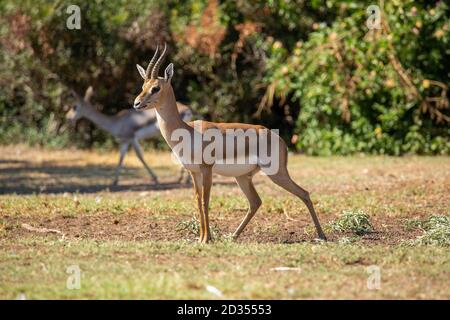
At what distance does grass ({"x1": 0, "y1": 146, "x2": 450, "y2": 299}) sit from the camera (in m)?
6.02

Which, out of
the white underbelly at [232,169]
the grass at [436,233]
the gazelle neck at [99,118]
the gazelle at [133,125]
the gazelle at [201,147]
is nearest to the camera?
the grass at [436,233]

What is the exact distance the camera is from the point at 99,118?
608 inches

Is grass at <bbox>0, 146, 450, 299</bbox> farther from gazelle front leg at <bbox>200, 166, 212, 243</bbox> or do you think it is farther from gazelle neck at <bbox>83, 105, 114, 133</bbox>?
gazelle neck at <bbox>83, 105, 114, 133</bbox>

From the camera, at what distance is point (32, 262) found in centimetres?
687

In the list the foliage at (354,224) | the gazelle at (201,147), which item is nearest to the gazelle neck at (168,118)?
the gazelle at (201,147)

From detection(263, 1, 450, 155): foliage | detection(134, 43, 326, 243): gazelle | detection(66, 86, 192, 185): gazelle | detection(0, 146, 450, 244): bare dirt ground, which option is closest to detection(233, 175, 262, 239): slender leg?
detection(134, 43, 326, 243): gazelle

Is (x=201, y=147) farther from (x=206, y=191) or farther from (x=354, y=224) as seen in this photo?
(x=354, y=224)

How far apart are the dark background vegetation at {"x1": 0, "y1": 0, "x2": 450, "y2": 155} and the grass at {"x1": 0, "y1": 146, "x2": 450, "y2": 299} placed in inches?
86.3

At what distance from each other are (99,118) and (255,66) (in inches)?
164

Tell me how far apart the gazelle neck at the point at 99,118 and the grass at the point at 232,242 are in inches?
51.3

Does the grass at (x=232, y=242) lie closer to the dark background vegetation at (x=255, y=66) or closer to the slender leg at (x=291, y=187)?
the slender leg at (x=291, y=187)

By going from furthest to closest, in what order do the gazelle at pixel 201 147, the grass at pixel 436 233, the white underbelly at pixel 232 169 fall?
the white underbelly at pixel 232 169 → the gazelle at pixel 201 147 → the grass at pixel 436 233

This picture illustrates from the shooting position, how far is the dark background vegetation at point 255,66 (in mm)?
15602
